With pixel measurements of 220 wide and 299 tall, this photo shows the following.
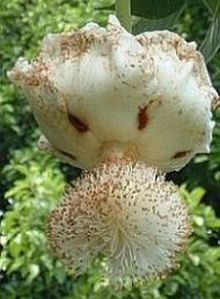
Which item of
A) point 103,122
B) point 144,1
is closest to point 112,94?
point 103,122

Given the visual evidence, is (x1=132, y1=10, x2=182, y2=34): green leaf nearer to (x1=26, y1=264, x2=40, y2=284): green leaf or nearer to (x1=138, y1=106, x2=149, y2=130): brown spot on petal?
(x1=138, y1=106, x2=149, y2=130): brown spot on petal

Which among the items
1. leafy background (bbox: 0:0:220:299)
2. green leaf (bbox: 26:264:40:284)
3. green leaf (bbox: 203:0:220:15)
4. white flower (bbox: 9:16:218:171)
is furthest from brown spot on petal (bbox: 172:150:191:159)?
green leaf (bbox: 26:264:40:284)

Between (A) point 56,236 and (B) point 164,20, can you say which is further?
(B) point 164,20

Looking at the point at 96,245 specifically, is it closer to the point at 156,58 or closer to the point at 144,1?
the point at 156,58

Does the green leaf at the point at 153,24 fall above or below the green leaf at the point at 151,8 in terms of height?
below

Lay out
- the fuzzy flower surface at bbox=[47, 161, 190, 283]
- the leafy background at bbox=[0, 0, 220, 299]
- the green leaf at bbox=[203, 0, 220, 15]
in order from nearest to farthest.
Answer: the fuzzy flower surface at bbox=[47, 161, 190, 283], the green leaf at bbox=[203, 0, 220, 15], the leafy background at bbox=[0, 0, 220, 299]

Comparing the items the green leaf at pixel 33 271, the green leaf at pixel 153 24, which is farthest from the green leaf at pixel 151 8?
the green leaf at pixel 33 271

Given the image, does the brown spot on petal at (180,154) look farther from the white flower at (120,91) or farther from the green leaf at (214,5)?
the green leaf at (214,5)

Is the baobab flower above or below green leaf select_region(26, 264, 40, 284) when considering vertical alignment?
above
